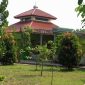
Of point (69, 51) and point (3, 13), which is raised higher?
point (3, 13)

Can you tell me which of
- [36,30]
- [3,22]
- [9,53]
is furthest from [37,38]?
[3,22]

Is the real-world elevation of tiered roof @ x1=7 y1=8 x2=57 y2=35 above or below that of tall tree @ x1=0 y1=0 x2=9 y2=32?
above

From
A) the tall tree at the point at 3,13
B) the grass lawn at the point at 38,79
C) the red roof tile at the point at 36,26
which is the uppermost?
the red roof tile at the point at 36,26

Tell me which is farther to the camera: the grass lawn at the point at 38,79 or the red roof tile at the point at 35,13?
the red roof tile at the point at 35,13

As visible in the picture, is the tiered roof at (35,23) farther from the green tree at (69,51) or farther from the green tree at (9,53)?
the green tree at (69,51)

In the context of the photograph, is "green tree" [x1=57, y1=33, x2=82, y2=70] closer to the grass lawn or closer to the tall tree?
the grass lawn

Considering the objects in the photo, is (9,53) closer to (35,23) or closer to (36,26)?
(36,26)

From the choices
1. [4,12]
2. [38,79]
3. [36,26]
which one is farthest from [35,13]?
[38,79]

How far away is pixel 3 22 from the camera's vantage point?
1733 cm

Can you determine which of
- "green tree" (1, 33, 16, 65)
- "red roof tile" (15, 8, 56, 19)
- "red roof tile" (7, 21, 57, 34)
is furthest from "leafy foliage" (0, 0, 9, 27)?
"red roof tile" (15, 8, 56, 19)

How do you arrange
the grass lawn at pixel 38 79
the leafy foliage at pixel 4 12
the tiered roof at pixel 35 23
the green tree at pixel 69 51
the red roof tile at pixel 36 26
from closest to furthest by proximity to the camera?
the grass lawn at pixel 38 79, the leafy foliage at pixel 4 12, the green tree at pixel 69 51, the red roof tile at pixel 36 26, the tiered roof at pixel 35 23

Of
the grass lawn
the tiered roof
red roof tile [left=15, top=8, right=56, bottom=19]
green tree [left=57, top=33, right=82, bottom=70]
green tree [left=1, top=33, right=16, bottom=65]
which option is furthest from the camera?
red roof tile [left=15, top=8, right=56, bottom=19]

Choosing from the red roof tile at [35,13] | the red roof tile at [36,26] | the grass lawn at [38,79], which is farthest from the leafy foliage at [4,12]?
the red roof tile at [35,13]

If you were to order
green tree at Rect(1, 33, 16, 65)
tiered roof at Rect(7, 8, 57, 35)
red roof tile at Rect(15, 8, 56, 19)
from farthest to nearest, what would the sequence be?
red roof tile at Rect(15, 8, 56, 19)
tiered roof at Rect(7, 8, 57, 35)
green tree at Rect(1, 33, 16, 65)
